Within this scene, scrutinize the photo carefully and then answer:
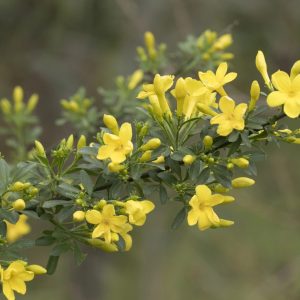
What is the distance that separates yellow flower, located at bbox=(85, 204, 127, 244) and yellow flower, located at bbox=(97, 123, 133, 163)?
18 centimetres

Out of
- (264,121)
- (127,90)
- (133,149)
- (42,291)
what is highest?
(127,90)

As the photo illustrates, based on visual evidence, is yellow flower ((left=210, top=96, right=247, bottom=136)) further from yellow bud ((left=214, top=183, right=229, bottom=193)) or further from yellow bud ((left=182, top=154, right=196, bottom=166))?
yellow bud ((left=214, top=183, right=229, bottom=193))

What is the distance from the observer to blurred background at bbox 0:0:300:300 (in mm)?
5938

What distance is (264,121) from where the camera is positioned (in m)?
2.28

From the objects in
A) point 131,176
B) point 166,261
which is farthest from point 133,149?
point 166,261

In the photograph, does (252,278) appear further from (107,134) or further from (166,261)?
(107,134)

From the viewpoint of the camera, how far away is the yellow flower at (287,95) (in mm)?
2150

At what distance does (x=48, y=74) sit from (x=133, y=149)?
4.23 m

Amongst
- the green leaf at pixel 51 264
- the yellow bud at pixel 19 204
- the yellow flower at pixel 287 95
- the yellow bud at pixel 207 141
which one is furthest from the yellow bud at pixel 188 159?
the green leaf at pixel 51 264

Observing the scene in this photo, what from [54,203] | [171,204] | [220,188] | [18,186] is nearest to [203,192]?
[220,188]

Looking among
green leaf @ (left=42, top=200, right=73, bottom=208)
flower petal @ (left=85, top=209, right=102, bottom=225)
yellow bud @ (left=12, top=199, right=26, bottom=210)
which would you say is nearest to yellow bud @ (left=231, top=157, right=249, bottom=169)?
flower petal @ (left=85, top=209, right=102, bottom=225)

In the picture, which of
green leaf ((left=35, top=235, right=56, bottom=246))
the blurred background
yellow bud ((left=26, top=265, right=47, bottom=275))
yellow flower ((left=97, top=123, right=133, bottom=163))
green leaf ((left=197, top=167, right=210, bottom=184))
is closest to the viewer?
yellow flower ((left=97, top=123, right=133, bottom=163))

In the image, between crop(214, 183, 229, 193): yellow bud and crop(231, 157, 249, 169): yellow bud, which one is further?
crop(214, 183, 229, 193): yellow bud

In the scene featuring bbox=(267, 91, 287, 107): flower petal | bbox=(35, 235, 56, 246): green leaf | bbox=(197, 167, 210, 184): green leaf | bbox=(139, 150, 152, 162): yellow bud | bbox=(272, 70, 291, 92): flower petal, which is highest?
bbox=(272, 70, 291, 92): flower petal
